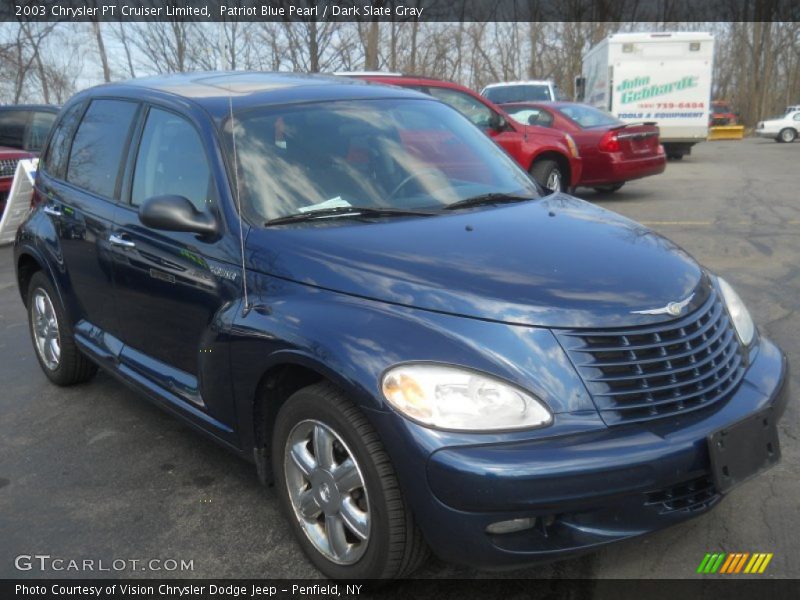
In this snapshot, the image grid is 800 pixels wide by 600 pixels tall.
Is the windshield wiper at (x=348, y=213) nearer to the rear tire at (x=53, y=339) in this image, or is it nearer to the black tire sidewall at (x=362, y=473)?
the black tire sidewall at (x=362, y=473)

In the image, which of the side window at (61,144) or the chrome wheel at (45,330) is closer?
the side window at (61,144)

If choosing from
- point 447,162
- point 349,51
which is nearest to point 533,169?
point 447,162

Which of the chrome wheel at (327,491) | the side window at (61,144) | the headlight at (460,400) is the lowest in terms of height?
the chrome wheel at (327,491)

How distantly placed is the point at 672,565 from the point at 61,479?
8.93 feet

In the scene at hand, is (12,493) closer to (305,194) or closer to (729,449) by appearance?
(305,194)

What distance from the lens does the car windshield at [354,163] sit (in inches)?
130

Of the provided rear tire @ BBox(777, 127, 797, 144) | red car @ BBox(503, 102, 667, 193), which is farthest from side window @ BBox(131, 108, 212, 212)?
rear tire @ BBox(777, 127, 797, 144)

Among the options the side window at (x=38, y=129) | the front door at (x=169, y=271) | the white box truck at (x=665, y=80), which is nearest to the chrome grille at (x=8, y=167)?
the side window at (x=38, y=129)

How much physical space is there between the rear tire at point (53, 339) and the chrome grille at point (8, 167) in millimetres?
6660

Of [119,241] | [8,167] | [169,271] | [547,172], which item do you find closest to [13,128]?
[8,167]

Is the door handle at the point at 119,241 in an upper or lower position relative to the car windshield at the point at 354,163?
lower

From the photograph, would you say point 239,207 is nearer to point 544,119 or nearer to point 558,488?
point 558,488

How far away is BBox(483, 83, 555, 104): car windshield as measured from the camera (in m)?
18.7

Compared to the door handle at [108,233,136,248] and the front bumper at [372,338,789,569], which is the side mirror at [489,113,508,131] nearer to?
the door handle at [108,233,136,248]
